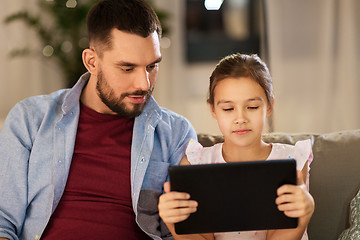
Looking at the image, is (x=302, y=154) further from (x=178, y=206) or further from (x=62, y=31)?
(x=62, y=31)

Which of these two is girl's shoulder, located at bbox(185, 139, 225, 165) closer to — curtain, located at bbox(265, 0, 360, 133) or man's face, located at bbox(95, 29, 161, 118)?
man's face, located at bbox(95, 29, 161, 118)

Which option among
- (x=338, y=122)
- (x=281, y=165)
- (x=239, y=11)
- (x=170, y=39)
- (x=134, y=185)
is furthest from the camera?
(x=239, y=11)

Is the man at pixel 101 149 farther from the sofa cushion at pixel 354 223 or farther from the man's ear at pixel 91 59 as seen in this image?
the sofa cushion at pixel 354 223

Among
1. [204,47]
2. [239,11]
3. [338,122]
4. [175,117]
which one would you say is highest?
[239,11]

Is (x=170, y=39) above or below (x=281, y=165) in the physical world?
above

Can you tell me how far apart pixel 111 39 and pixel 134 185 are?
545 millimetres

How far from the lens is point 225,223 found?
4.81ft

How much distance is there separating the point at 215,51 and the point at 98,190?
2341 mm

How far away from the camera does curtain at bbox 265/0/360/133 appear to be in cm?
351

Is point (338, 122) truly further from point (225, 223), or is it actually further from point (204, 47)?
point (225, 223)

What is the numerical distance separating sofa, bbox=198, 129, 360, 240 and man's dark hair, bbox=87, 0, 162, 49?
0.71 metres

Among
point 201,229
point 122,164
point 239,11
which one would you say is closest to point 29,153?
point 122,164

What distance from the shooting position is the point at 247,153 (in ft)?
5.97

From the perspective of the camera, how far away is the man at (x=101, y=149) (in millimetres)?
1870
